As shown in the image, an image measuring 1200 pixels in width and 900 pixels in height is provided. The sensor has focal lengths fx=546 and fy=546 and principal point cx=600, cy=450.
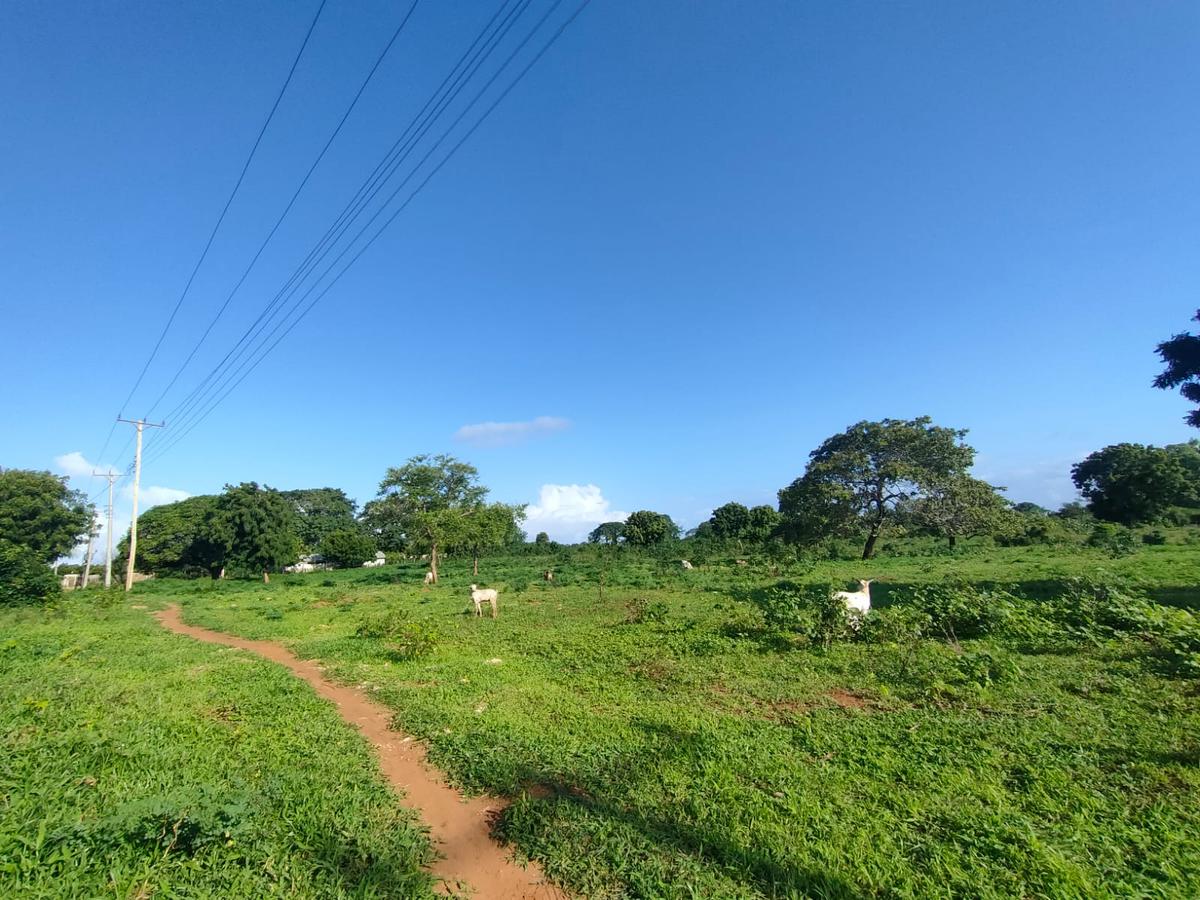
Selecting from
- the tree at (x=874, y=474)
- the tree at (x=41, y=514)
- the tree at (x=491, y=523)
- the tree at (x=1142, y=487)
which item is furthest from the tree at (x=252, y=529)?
the tree at (x=1142, y=487)

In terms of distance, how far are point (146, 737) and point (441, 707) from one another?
10.3ft

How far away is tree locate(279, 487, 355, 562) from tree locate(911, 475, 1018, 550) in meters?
66.1

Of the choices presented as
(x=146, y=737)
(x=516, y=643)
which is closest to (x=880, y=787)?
(x=146, y=737)

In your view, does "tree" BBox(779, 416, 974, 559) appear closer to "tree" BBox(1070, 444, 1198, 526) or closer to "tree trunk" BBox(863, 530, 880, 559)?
"tree trunk" BBox(863, 530, 880, 559)

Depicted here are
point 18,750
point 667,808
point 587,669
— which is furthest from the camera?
point 587,669

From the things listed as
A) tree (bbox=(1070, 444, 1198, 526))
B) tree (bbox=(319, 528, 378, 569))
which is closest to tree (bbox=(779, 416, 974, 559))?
tree (bbox=(1070, 444, 1198, 526))

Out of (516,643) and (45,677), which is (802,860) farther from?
(45,677)

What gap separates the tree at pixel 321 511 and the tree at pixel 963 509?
66.1m

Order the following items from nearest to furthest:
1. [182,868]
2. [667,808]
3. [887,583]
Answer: [182,868] < [667,808] < [887,583]

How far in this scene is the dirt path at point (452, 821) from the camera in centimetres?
373

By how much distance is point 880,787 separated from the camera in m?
4.70

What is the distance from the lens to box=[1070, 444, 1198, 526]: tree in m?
42.2

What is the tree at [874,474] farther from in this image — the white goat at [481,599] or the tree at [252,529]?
the tree at [252,529]

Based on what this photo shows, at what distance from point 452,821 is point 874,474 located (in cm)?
3097
